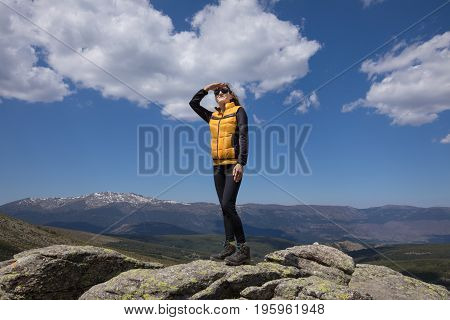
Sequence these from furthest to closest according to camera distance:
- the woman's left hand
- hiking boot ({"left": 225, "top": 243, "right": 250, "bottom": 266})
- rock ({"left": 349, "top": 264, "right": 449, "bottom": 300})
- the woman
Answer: rock ({"left": 349, "top": 264, "right": 449, "bottom": 300}) → hiking boot ({"left": 225, "top": 243, "right": 250, "bottom": 266}) → the woman → the woman's left hand

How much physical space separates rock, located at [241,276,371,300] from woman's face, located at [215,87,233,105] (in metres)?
6.65

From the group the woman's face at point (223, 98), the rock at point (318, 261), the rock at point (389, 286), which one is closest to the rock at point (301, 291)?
the rock at point (318, 261)

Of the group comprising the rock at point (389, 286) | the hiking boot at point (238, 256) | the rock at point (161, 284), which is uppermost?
the hiking boot at point (238, 256)

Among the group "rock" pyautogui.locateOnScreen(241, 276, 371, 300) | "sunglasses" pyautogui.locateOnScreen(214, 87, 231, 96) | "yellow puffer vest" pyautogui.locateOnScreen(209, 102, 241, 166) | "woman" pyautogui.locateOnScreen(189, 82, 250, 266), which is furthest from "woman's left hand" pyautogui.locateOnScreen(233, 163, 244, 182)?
"rock" pyautogui.locateOnScreen(241, 276, 371, 300)

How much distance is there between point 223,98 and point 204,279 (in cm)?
653

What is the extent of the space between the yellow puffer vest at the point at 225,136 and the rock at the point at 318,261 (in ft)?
18.4

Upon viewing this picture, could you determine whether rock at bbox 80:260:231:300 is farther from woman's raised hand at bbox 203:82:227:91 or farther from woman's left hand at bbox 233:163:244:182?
woman's raised hand at bbox 203:82:227:91

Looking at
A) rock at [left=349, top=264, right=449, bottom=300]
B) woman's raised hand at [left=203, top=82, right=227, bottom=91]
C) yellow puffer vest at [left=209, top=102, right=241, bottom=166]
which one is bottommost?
rock at [left=349, top=264, right=449, bottom=300]

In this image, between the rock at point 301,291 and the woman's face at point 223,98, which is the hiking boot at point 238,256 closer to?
the rock at point 301,291

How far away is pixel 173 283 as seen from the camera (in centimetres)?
1209

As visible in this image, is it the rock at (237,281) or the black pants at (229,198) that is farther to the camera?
the black pants at (229,198)

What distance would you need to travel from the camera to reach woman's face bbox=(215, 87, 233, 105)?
13.5 meters

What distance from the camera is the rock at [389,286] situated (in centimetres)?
1461

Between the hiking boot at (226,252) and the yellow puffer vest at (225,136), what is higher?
the yellow puffer vest at (225,136)
